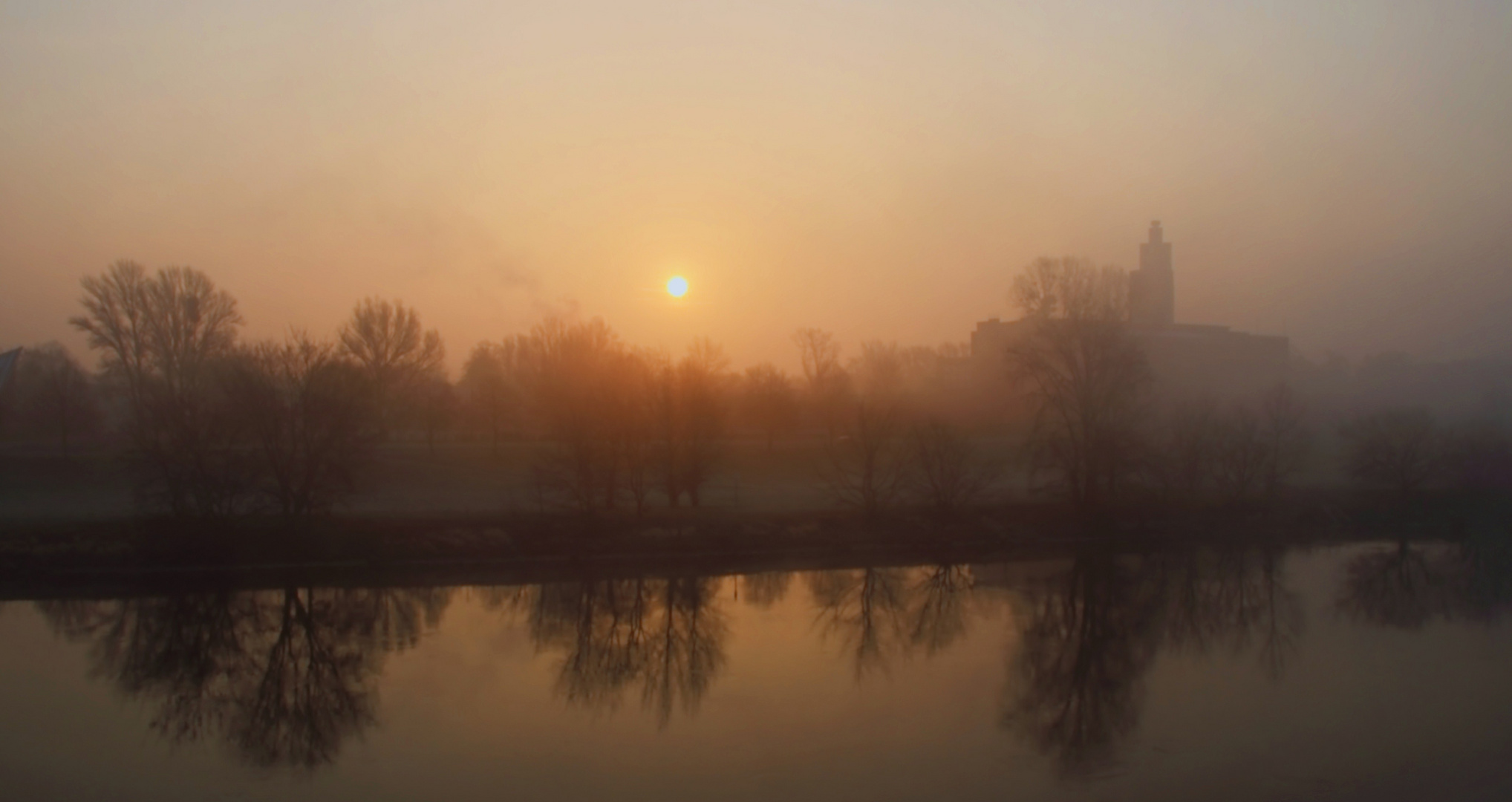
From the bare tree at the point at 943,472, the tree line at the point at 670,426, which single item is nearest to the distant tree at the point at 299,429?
the tree line at the point at 670,426

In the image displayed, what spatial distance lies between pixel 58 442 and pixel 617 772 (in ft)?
149

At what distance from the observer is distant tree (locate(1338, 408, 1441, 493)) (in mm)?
35781

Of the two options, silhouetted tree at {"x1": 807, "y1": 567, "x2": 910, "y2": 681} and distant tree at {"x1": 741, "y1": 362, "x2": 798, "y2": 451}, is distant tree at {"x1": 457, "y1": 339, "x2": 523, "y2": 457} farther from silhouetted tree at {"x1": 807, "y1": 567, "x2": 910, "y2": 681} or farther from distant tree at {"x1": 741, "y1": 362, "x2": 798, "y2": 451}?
silhouetted tree at {"x1": 807, "y1": 567, "x2": 910, "y2": 681}

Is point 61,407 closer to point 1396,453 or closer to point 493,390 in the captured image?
point 493,390

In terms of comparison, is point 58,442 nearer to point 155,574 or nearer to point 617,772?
point 155,574

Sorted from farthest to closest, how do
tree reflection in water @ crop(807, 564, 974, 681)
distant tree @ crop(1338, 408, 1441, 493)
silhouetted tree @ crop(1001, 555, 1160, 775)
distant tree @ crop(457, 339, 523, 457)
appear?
distant tree @ crop(457, 339, 523, 457), distant tree @ crop(1338, 408, 1441, 493), tree reflection in water @ crop(807, 564, 974, 681), silhouetted tree @ crop(1001, 555, 1160, 775)

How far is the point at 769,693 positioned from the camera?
14.1m

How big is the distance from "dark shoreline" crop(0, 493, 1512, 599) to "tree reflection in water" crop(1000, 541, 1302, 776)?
358 centimetres

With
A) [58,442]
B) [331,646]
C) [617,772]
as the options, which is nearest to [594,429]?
[331,646]

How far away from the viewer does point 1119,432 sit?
32.7 metres

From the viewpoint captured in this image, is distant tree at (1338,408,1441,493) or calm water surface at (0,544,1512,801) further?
distant tree at (1338,408,1441,493)

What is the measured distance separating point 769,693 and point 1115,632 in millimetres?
7336

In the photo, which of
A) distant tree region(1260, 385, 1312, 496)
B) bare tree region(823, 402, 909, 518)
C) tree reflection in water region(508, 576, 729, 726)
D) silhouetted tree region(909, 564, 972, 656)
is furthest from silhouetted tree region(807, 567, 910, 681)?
distant tree region(1260, 385, 1312, 496)

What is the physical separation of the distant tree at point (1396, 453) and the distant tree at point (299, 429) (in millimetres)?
33460
